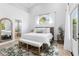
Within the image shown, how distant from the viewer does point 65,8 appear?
5.97ft

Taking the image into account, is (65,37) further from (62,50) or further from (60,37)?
(62,50)

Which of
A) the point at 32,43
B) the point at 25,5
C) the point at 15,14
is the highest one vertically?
the point at 25,5

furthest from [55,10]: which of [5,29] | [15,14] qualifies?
[5,29]

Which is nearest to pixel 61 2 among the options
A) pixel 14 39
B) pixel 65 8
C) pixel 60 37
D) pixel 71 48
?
pixel 65 8

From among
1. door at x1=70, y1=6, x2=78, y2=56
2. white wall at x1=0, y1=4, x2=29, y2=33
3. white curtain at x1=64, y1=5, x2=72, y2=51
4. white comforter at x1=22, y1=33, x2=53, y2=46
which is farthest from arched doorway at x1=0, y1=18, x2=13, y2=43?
door at x1=70, y1=6, x2=78, y2=56

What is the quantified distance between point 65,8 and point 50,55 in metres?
0.96

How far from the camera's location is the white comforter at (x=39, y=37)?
1.85m

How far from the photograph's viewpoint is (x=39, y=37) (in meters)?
1.87

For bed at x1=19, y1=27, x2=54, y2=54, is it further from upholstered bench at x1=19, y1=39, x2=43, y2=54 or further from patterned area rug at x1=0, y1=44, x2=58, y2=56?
patterned area rug at x1=0, y1=44, x2=58, y2=56

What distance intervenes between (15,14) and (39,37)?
65 centimetres

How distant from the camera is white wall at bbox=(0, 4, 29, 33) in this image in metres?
1.83

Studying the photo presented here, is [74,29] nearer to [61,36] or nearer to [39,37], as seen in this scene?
[61,36]

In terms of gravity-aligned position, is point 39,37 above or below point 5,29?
below

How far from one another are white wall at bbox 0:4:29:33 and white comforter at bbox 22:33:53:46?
120 millimetres
